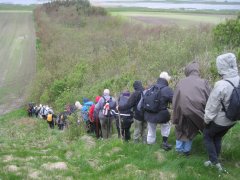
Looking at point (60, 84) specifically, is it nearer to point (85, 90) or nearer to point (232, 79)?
point (85, 90)

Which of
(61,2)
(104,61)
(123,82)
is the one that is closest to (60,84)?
(104,61)

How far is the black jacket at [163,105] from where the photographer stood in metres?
8.82

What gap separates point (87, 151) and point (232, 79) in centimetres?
450

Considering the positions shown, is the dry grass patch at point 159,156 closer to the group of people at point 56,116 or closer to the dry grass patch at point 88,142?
the dry grass patch at point 88,142

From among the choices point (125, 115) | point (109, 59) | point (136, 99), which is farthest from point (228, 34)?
point (136, 99)

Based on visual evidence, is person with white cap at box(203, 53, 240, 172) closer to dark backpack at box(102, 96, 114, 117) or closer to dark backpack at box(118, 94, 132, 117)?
dark backpack at box(118, 94, 132, 117)

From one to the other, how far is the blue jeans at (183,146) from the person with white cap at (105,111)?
3714 mm

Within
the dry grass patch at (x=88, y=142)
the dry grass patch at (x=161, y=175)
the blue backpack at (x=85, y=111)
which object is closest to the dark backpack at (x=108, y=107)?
the dry grass patch at (x=88, y=142)

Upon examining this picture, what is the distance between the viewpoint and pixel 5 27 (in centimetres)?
8831

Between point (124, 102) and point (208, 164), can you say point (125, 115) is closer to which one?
point (124, 102)

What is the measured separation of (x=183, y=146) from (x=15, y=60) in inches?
2153

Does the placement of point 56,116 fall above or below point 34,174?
below

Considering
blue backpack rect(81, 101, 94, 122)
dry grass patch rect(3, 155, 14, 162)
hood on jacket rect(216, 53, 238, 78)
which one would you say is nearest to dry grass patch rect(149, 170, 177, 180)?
hood on jacket rect(216, 53, 238, 78)

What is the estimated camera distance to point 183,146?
8484mm
